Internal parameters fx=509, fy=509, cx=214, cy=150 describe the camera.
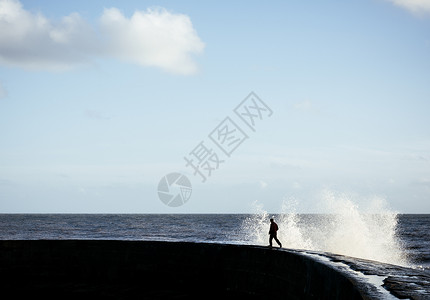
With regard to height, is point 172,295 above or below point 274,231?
below

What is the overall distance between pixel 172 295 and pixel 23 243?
5.26m

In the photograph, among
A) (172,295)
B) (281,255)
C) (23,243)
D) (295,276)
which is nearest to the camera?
(295,276)

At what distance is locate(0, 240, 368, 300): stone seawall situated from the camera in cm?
1273

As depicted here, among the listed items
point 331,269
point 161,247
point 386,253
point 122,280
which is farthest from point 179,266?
point 386,253

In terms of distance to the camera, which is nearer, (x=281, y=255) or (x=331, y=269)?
(x=331, y=269)

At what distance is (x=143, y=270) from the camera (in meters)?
14.7

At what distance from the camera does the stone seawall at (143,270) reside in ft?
41.8

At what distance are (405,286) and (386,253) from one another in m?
23.7

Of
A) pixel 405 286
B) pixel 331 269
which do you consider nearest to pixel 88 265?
pixel 331 269

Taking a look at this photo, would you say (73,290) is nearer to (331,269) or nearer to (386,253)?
(331,269)

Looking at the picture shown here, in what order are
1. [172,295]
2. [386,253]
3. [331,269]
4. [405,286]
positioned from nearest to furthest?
[405,286]
[331,269]
[172,295]
[386,253]

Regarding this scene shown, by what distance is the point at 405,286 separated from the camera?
7656 mm

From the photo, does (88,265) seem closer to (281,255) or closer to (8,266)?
(8,266)

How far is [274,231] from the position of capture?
567 inches
